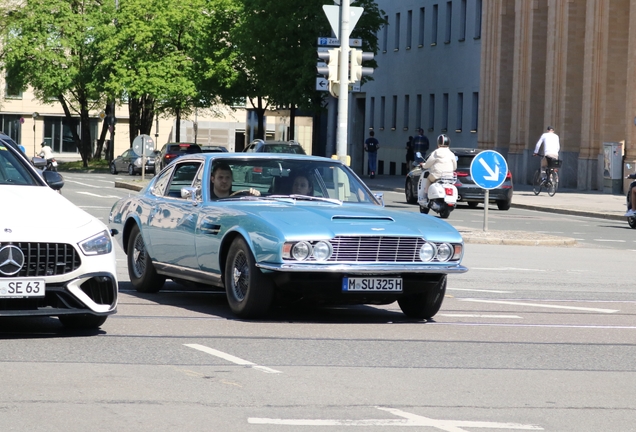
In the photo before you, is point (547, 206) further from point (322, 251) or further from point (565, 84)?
point (322, 251)

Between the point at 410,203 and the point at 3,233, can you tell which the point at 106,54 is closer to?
the point at 410,203

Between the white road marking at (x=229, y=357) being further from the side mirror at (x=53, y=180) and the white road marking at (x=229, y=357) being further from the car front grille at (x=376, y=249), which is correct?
the side mirror at (x=53, y=180)

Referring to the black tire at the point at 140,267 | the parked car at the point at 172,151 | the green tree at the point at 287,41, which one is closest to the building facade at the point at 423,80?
the green tree at the point at 287,41

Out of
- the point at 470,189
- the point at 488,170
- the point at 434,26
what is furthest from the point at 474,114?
the point at 488,170

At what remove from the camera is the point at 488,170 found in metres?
22.0

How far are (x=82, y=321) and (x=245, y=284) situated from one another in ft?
4.96

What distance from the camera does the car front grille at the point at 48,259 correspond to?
31.7ft

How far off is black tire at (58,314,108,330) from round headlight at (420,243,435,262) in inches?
99.9

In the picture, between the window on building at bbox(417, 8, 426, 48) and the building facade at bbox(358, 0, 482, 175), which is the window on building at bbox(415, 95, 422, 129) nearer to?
the building facade at bbox(358, 0, 482, 175)

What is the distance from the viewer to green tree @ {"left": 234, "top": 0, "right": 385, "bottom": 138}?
57.8 meters

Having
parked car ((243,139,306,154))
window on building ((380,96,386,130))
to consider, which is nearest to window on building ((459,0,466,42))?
window on building ((380,96,386,130))

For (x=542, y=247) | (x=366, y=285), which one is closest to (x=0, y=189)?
(x=366, y=285)

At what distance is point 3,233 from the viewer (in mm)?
9547

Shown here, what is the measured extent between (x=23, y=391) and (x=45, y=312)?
2.12 metres
